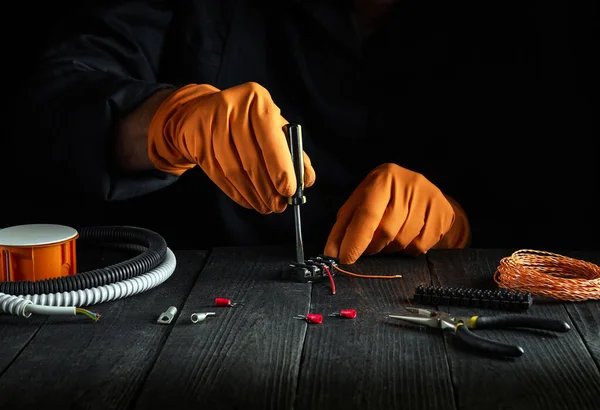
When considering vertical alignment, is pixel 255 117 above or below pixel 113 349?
above

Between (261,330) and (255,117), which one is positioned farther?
Answer: (255,117)

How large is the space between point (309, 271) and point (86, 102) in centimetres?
64

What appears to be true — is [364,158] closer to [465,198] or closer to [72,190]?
[465,198]

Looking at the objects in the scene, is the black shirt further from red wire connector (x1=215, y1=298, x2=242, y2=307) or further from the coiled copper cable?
red wire connector (x1=215, y1=298, x2=242, y2=307)

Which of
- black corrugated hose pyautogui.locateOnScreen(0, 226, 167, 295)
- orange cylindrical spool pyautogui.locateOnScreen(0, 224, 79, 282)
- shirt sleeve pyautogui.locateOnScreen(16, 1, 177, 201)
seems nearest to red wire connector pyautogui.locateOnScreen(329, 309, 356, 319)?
black corrugated hose pyautogui.locateOnScreen(0, 226, 167, 295)

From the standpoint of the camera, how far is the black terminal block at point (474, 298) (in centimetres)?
122

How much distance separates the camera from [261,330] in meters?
1.15

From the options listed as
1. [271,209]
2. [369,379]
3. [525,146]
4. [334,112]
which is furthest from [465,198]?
[369,379]

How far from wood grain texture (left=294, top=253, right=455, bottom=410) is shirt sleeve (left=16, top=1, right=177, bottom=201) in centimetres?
59

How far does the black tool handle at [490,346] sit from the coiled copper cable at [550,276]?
0.25 m

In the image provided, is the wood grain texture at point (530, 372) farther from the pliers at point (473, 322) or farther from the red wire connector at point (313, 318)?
the red wire connector at point (313, 318)

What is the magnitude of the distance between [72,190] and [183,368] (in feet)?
2.62

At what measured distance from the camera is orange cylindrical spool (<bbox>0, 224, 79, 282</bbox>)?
130cm

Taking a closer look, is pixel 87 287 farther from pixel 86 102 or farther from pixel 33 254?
pixel 86 102
